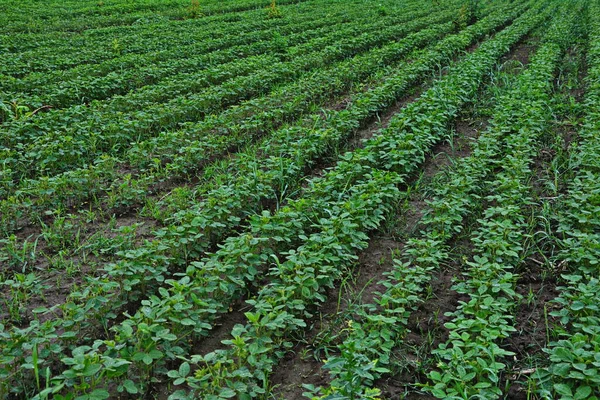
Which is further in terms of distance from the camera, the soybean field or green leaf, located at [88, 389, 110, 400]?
the soybean field

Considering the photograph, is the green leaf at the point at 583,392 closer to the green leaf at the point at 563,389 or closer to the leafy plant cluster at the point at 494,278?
the green leaf at the point at 563,389

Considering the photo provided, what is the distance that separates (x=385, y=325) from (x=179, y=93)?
6.90 m

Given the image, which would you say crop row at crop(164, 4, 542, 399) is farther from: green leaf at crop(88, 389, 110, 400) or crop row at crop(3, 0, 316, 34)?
crop row at crop(3, 0, 316, 34)

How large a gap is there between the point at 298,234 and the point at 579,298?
228cm

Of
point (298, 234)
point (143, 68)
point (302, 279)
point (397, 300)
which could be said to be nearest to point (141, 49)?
point (143, 68)

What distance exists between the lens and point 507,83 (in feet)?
31.7

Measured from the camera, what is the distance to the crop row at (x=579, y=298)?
3.18 meters

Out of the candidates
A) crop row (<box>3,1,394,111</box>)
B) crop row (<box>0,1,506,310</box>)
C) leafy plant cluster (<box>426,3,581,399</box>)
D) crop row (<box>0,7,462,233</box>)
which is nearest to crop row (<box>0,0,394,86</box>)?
crop row (<box>3,1,394,111</box>)

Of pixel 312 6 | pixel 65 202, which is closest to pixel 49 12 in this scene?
pixel 312 6

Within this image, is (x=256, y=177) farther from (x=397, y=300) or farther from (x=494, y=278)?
(x=494, y=278)

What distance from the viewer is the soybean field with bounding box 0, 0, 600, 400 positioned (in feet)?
11.0

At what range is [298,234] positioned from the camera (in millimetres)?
4895

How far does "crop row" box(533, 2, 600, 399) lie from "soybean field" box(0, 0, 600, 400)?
2 cm

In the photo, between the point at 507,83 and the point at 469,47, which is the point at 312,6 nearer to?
the point at 469,47
